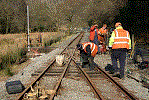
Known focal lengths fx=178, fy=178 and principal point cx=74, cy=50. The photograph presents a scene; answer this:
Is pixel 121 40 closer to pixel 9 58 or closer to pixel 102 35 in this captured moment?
pixel 102 35

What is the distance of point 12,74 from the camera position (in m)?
7.60

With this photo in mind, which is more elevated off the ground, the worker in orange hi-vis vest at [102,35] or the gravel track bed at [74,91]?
the worker in orange hi-vis vest at [102,35]

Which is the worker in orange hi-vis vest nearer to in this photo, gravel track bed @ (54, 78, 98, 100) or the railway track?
the railway track

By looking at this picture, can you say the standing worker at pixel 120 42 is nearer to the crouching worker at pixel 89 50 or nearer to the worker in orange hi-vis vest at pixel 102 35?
the crouching worker at pixel 89 50

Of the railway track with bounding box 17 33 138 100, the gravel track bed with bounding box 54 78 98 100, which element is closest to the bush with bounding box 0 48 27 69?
the railway track with bounding box 17 33 138 100

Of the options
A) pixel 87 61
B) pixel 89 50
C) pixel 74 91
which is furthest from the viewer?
pixel 87 61

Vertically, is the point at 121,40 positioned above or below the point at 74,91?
above

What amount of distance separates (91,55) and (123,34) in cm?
163

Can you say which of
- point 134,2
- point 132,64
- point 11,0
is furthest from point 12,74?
point 11,0

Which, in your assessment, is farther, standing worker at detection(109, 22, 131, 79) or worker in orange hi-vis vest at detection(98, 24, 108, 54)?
worker in orange hi-vis vest at detection(98, 24, 108, 54)

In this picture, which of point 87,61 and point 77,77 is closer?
point 77,77

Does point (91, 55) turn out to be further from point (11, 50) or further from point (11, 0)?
point (11, 0)

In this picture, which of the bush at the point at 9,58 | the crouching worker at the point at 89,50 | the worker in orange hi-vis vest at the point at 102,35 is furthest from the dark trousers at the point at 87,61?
the bush at the point at 9,58

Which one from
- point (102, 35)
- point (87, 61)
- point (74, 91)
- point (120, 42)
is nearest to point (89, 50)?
point (87, 61)
